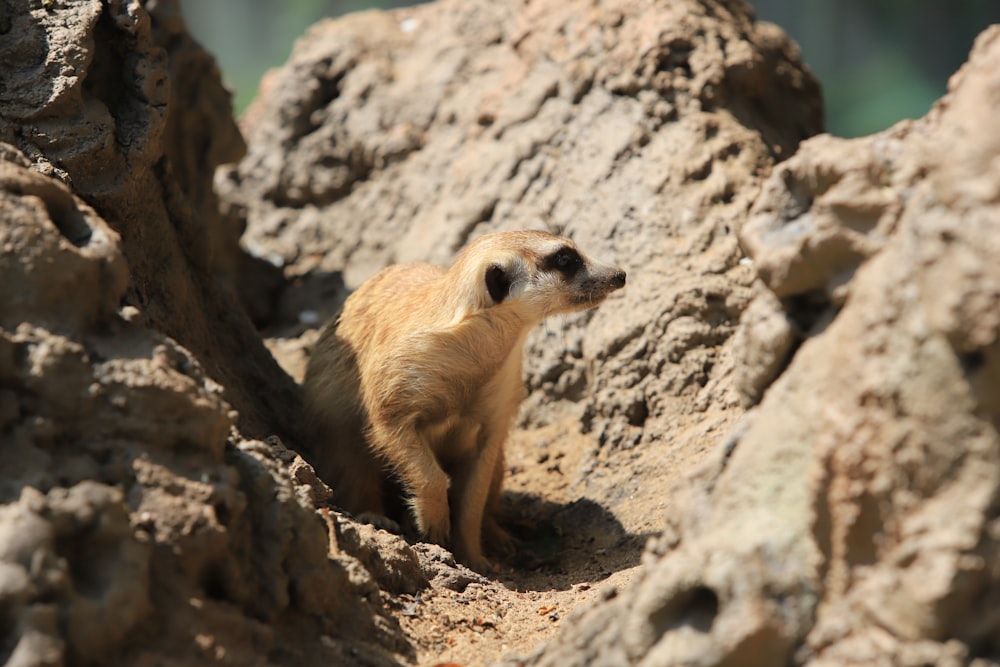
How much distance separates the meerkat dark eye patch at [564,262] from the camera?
4.95 m

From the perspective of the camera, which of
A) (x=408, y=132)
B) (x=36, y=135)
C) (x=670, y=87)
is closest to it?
(x=36, y=135)

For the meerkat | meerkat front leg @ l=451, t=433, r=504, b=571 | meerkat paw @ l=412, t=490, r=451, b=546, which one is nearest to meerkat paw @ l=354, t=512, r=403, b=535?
the meerkat

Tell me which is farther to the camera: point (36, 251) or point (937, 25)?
point (937, 25)

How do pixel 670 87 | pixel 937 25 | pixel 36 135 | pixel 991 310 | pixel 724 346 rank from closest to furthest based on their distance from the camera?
pixel 991 310
pixel 36 135
pixel 724 346
pixel 670 87
pixel 937 25

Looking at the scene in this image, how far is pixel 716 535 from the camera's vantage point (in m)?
2.60

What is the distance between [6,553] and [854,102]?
33.2 ft

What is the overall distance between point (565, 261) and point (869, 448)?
2.69 m

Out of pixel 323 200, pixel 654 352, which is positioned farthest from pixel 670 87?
pixel 323 200

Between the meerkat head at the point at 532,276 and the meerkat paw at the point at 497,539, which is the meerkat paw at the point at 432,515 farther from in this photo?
the meerkat head at the point at 532,276

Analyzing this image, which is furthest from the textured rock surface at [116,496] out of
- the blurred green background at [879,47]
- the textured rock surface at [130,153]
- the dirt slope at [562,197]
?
the blurred green background at [879,47]

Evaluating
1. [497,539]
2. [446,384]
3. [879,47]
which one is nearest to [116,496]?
[446,384]

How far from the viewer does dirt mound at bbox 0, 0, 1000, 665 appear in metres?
2.35

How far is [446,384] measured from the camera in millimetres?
4887

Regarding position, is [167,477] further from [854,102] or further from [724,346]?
[854,102]
